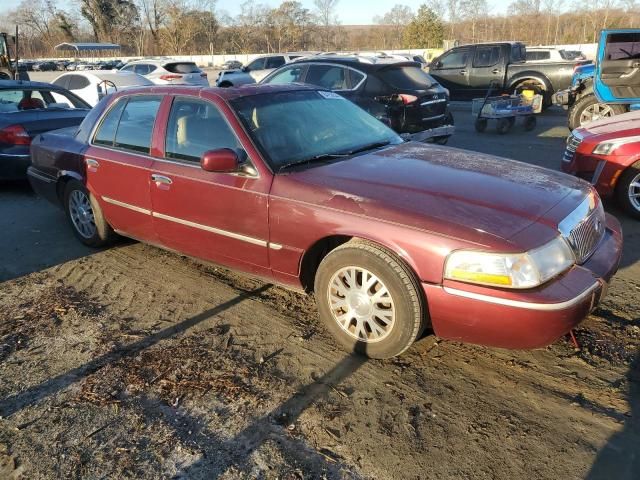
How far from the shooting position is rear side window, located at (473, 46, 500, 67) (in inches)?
602

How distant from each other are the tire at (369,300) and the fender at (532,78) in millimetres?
13147

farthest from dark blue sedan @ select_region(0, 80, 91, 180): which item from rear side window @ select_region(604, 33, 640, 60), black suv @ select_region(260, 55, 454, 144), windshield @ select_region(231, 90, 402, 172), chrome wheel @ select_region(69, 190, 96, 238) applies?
rear side window @ select_region(604, 33, 640, 60)

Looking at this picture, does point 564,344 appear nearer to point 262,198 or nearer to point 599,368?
point 599,368

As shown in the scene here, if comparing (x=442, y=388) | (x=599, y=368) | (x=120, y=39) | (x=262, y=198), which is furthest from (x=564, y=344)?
(x=120, y=39)

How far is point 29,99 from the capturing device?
324 inches

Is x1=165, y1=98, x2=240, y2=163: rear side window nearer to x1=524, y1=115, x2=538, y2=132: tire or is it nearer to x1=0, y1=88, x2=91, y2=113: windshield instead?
x1=0, y1=88, x2=91, y2=113: windshield

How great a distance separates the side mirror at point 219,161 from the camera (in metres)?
3.55

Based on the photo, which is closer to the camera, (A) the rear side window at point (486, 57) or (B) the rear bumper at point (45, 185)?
(B) the rear bumper at point (45, 185)

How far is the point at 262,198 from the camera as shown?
3549mm

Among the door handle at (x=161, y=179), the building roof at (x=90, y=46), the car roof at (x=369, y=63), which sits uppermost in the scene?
the building roof at (x=90, y=46)

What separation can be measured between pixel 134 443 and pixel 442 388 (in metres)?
1.65

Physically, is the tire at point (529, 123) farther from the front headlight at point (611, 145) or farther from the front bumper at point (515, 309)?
the front bumper at point (515, 309)

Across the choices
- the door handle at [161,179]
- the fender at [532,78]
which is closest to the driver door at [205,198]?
the door handle at [161,179]

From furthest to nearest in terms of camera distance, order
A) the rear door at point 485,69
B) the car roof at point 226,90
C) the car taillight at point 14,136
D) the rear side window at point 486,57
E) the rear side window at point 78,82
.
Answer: the rear side window at point 486,57, the rear door at point 485,69, the rear side window at point 78,82, the car taillight at point 14,136, the car roof at point 226,90
